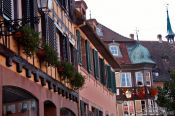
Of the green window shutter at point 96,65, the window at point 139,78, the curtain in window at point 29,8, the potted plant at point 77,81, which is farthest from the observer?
the window at point 139,78

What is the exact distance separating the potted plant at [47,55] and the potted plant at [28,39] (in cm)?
146

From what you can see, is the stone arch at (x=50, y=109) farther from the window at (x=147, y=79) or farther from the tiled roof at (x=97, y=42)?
the window at (x=147, y=79)

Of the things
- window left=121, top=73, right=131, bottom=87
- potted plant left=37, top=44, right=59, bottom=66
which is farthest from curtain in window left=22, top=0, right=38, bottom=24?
window left=121, top=73, right=131, bottom=87

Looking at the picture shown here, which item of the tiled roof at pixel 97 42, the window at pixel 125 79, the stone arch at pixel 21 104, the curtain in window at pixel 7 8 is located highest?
the window at pixel 125 79

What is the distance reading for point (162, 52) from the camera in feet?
216

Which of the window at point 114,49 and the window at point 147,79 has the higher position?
the window at point 114,49

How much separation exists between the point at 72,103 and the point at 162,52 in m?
48.6

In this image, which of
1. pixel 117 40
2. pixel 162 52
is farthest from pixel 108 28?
pixel 162 52

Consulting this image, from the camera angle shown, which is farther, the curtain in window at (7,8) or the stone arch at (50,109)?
the stone arch at (50,109)

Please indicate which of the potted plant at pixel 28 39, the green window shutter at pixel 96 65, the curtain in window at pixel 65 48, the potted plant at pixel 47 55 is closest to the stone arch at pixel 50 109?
the potted plant at pixel 47 55

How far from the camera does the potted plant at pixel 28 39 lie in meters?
11.6

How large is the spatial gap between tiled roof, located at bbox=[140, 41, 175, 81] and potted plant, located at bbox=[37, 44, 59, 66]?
47.8 meters

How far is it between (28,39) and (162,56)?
54070 mm

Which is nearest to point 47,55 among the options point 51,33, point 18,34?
point 51,33
